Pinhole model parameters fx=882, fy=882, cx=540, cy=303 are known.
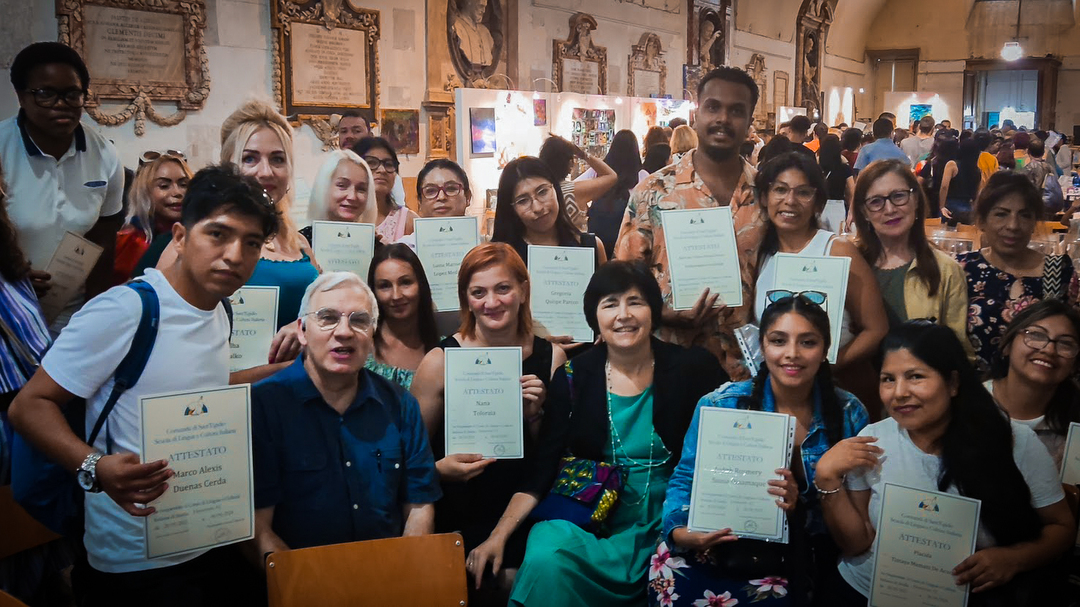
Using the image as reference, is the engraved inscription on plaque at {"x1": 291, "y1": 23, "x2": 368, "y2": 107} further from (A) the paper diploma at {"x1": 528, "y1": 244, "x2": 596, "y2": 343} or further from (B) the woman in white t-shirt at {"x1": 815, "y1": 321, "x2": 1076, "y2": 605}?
(B) the woman in white t-shirt at {"x1": 815, "y1": 321, "x2": 1076, "y2": 605}

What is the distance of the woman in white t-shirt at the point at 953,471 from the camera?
249cm

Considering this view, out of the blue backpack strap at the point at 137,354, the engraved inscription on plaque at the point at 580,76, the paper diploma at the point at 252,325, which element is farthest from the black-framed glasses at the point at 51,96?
the engraved inscription on plaque at the point at 580,76

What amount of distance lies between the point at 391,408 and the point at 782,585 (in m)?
1.31

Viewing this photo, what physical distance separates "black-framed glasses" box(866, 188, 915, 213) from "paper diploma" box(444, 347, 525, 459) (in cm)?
132

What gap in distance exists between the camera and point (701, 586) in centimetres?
272

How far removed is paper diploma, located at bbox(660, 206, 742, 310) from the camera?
3.15 m

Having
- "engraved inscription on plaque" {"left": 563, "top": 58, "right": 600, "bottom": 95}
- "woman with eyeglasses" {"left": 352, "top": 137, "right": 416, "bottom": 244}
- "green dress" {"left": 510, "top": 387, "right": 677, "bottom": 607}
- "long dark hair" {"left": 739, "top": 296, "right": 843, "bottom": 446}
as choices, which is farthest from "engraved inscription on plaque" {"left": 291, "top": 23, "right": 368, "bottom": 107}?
"long dark hair" {"left": 739, "top": 296, "right": 843, "bottom": 446}

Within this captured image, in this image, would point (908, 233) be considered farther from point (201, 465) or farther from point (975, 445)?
point (201, 465)

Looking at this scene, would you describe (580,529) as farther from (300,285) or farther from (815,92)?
(815,92)

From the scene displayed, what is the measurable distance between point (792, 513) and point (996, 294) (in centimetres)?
105

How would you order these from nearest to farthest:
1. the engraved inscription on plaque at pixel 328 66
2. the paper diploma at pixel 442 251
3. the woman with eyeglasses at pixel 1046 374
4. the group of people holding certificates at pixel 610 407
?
1. the group of people holding certificates at pixel 610 407
2. the woman with eyeglasses at pixel 1046 374
3. the paper diploma at pixel 442 251
4. the engraved inscription on plaque at pixel 328 66

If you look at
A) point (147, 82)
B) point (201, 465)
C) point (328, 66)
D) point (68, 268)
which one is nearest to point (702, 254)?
point (201, 465)

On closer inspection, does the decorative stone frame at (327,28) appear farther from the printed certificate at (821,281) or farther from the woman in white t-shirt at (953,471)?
the woman in white t-shirt at (953,471)

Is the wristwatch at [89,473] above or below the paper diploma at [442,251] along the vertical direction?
below
